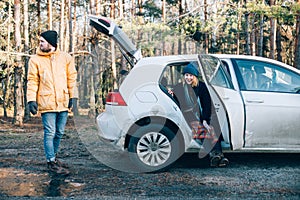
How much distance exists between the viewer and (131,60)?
696cm

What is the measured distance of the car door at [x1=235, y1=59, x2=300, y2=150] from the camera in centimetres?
612

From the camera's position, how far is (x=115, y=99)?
6.35m

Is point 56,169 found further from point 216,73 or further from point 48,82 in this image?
point 216,73

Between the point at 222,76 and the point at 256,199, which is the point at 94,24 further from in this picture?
the point at 256,199

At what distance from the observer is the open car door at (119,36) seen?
6.82m

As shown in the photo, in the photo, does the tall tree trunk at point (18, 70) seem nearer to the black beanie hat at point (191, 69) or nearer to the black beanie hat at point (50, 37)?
the black beanie hat at point (50, 37)

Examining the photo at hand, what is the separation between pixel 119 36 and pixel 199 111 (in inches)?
72.3

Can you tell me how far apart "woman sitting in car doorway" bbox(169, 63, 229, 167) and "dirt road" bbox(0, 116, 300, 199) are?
0.29 metres

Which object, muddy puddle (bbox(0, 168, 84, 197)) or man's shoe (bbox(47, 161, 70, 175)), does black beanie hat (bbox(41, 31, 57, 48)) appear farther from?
muddy puddle (bbox(0, 168, 84, 197))

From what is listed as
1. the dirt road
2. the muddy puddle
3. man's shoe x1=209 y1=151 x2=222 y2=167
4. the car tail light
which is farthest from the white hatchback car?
the muddy puddle

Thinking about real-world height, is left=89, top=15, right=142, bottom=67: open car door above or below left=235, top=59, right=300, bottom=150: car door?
above

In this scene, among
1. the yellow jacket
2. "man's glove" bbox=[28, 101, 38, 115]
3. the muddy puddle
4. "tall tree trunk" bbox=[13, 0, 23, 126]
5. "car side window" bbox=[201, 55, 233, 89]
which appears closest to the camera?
the muddy puddle

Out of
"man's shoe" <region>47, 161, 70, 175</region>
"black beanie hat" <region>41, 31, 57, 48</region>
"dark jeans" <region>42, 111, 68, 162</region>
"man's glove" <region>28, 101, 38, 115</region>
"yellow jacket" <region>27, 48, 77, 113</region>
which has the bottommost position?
"man's shoe" <region>47, 161, 70, 175</region>

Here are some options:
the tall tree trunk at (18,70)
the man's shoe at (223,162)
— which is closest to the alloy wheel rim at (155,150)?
the man's shoe at (223,162)
